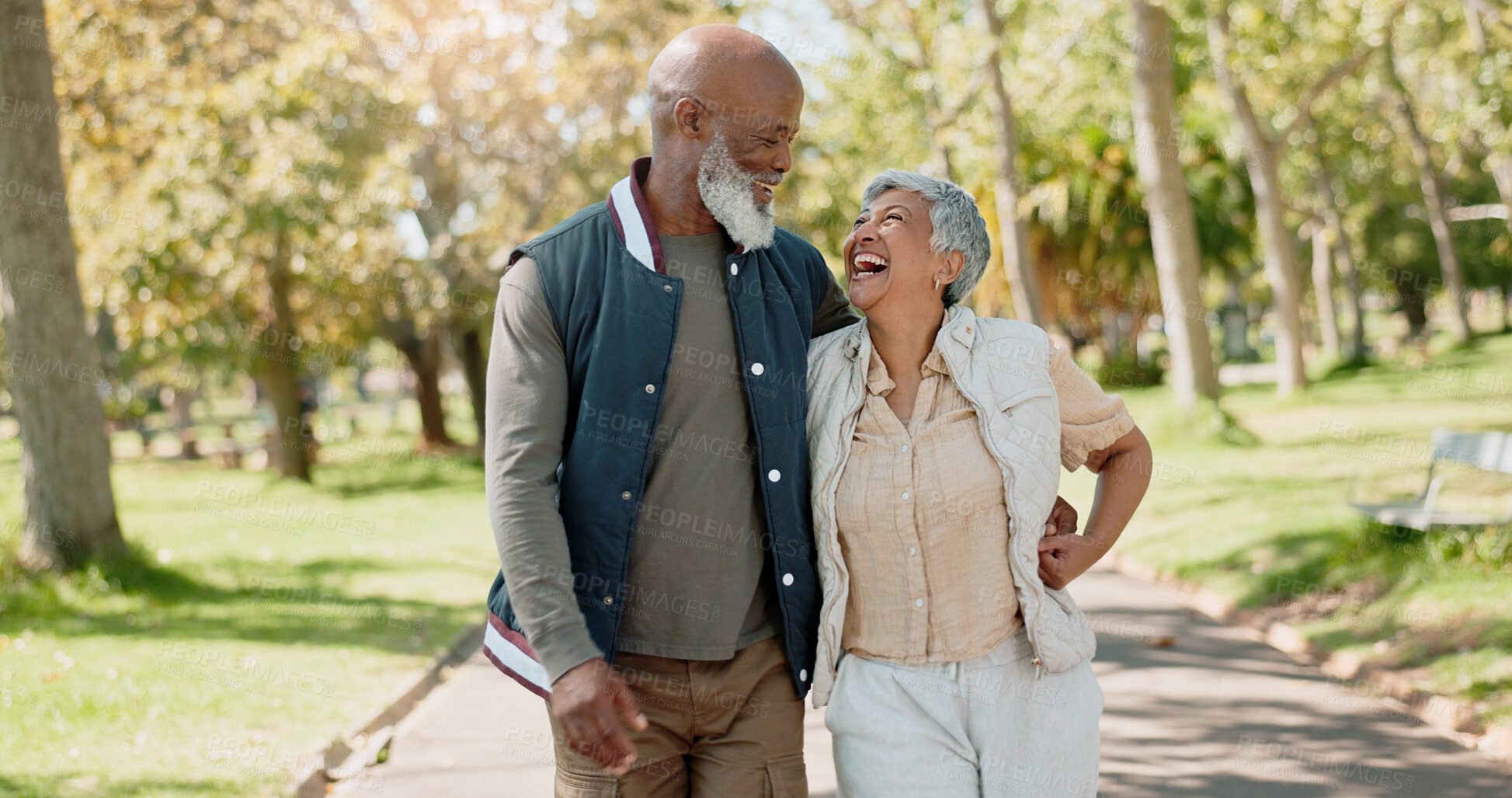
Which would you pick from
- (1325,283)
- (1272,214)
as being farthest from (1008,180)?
(1325,283)

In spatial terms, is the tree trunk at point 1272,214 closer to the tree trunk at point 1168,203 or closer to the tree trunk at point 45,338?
the tree trunk at point 1168,203

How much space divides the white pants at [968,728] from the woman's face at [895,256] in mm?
864

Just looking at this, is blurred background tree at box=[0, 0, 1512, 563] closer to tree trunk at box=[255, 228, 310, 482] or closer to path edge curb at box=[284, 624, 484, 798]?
tree trunk at box=[255, 228, 310, 482]

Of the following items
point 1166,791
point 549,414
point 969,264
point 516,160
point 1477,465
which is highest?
point 516,160

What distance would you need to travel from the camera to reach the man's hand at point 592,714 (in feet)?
7.73

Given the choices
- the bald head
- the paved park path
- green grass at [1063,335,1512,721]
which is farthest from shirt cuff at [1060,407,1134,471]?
green grass at [1063,335,1512,721]

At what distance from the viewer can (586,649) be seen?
2.39 metres

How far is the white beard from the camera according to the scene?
2736 millimetres

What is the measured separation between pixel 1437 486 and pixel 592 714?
773 cm

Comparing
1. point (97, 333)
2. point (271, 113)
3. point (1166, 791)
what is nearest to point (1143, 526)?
point (1166, 791)

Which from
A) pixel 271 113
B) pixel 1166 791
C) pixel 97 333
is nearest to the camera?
pixel 1166 791

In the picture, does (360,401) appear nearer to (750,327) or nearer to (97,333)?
(97,333)

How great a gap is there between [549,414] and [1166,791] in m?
3.80

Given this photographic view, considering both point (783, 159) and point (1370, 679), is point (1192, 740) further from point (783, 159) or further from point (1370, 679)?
point (783, 159)
